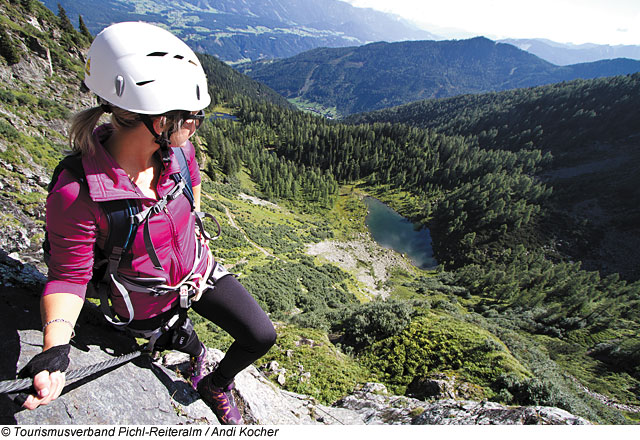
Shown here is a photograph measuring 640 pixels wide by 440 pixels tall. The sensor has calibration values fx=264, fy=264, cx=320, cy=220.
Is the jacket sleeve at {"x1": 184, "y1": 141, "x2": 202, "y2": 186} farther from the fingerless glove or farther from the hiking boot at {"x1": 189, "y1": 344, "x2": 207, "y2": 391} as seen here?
the hiking boot at {"x1": 189, "y1": 344, "x2": 207, "y2": 391}

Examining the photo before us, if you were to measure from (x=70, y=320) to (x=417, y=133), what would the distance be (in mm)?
140313

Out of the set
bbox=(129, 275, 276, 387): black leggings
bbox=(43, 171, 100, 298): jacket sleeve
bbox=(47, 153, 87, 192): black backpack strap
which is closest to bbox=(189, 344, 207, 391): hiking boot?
bbox=(129, 275, 276, 387): black leggings

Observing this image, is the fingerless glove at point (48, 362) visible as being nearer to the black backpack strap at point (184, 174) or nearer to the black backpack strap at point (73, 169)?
the black backpack strap at point (73, 169)

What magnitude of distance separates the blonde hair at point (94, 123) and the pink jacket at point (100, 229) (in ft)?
0.31

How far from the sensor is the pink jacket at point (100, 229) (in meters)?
1.93

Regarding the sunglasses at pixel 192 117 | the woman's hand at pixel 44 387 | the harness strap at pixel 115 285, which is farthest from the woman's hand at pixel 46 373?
the sunglasses at pixel 192 117

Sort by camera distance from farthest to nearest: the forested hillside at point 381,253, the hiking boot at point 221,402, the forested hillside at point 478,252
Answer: the forested hillside at point 478,252
the forested hillside at point 381,253
the hiking boot at point 221,402

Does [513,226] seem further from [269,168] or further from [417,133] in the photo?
[269,168]

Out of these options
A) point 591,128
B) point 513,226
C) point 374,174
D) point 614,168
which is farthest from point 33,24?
point 591,128

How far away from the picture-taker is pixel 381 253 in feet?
218

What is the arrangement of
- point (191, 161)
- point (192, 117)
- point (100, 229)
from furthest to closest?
point (191, 161) → point (192, 117) → point (100, 229)

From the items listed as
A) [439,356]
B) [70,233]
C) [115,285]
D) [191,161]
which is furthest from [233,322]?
[439,356]

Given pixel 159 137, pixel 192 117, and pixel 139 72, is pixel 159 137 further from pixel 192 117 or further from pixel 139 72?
pixel 139 72

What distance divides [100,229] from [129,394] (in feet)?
7.84
